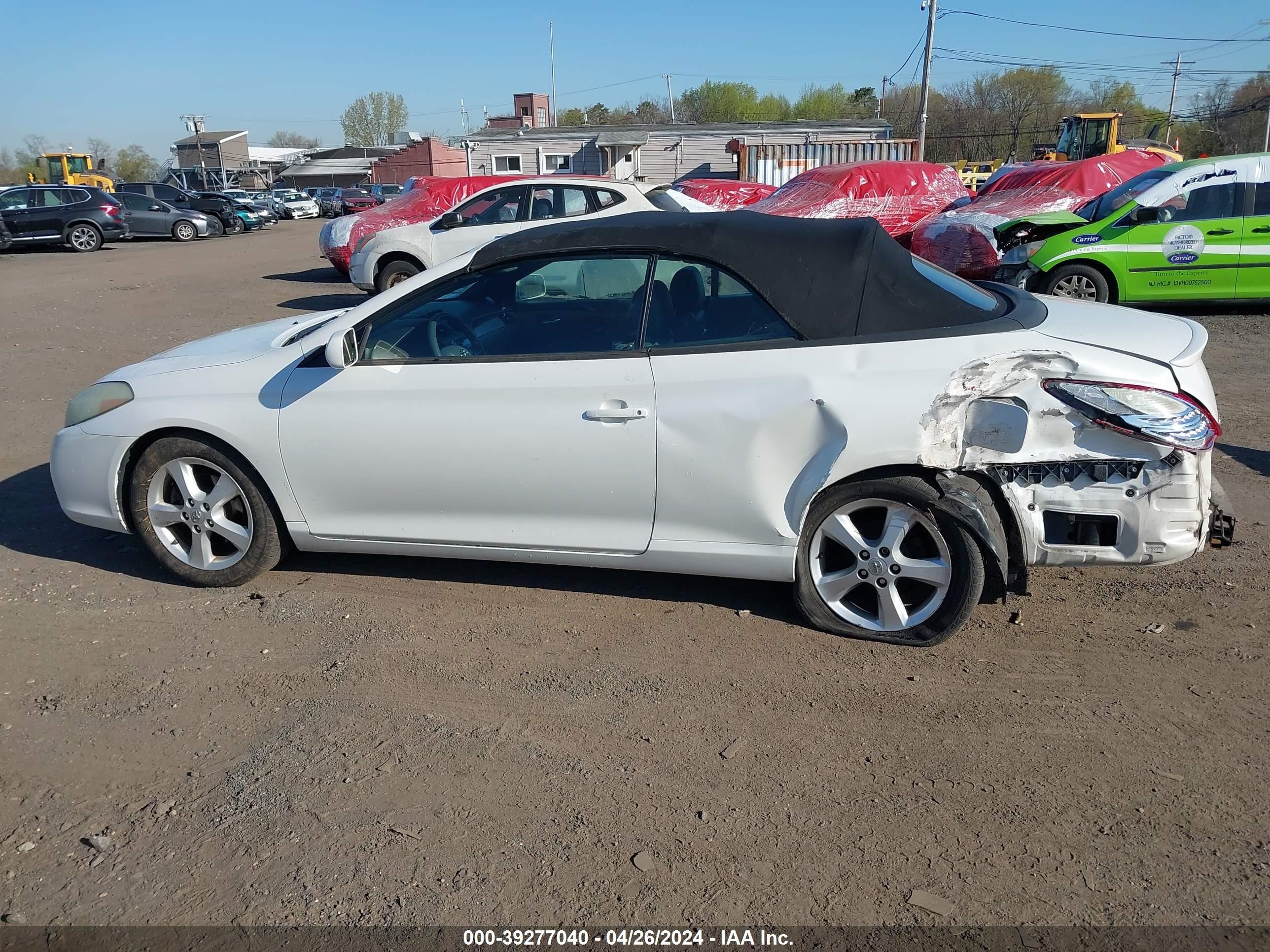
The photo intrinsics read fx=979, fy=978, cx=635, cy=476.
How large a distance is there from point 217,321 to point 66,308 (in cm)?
325

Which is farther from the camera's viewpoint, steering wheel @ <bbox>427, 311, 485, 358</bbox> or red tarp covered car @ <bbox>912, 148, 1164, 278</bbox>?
red tarp covered car @ <bbox>912, 148, 1164, 278</bbox>

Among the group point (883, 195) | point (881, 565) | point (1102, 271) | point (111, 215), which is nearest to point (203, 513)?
point (881, 565)

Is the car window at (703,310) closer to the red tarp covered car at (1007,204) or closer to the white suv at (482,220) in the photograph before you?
the red tarp covered car at (1007,204)

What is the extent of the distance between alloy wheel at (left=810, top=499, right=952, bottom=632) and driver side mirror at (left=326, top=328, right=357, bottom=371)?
208cm

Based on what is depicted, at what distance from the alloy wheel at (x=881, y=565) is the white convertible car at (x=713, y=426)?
10 mm

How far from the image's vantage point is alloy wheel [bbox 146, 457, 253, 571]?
453cm

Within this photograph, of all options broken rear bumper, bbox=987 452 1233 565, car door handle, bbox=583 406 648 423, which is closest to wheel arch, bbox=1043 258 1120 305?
broken rear bumper, bbox=987 452 1233 565

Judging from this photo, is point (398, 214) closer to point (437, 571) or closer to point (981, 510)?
point (437, 571)

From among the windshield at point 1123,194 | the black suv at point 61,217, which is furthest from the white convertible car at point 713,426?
the black suv at point 61,217

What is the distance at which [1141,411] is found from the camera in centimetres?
354

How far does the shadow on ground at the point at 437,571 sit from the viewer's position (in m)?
4.45

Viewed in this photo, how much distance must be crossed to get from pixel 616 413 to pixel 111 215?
90.1 feet

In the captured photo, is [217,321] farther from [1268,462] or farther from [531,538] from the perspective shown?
[1268,462]

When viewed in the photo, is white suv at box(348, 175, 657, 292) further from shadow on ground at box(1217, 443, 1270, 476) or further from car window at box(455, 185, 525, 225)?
shadow on ground at box(1217, 443, 1270, 476)
